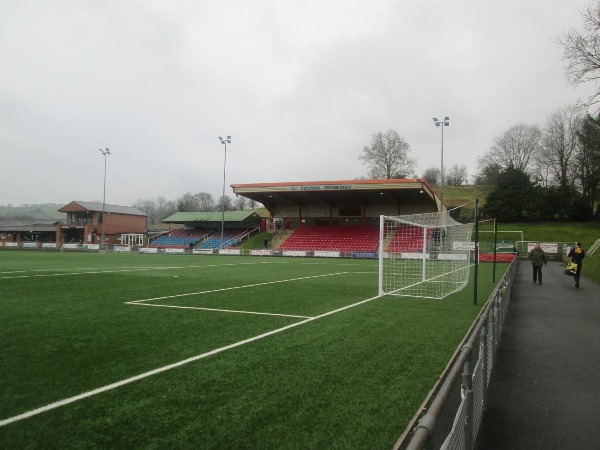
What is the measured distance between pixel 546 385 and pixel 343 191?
38.4 m

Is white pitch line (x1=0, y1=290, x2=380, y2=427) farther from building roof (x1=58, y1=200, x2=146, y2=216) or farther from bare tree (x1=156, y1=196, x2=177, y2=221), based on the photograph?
bare tree (x1=156, y1=196, x2=177, y2=221)

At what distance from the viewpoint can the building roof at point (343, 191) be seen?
40.2 m

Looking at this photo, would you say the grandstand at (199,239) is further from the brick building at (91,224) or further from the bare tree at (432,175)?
the bare tree at (432,175)

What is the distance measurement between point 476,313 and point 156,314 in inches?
284

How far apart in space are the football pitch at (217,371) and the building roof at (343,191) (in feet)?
99.6

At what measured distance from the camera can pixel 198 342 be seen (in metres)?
6.62

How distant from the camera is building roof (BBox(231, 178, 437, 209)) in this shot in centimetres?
4019

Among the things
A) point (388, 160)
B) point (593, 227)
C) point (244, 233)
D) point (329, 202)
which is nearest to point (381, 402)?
point (329, 202)

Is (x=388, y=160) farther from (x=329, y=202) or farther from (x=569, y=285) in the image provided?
(x=569, y=285)

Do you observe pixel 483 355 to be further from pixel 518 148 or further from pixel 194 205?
pixel 194 205

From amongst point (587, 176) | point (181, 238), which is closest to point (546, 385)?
point (181, 238)

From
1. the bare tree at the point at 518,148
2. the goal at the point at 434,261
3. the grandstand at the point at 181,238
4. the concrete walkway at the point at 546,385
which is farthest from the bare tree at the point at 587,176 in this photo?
the concrete walkway at the point at 546,385

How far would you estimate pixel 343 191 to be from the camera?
43281 mm

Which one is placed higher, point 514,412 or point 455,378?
point 455,378
